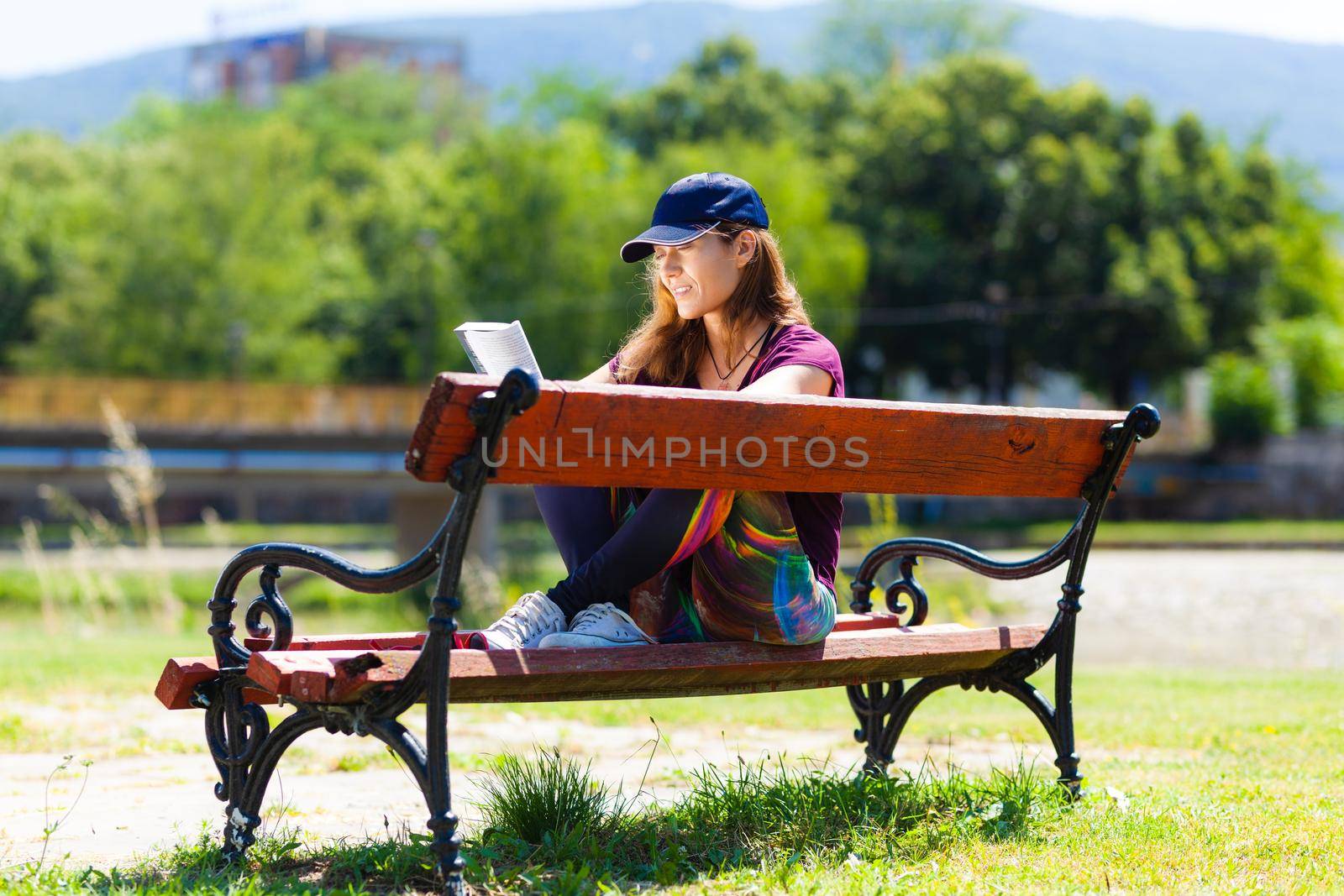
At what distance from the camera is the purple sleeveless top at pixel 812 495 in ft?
12.4

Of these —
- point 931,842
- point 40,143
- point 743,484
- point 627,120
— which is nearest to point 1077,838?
point 931,842

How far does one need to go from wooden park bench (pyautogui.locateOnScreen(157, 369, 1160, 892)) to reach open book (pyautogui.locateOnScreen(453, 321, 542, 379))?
57 centimetres

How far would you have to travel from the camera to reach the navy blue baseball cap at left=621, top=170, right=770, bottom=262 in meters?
3.86

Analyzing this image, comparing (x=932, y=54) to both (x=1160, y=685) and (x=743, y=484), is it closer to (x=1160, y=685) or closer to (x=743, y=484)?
(x=1160, y=685)

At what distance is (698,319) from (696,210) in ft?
1.33

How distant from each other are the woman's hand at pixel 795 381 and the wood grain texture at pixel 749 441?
0.27 m

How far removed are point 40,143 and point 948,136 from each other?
3543 cm

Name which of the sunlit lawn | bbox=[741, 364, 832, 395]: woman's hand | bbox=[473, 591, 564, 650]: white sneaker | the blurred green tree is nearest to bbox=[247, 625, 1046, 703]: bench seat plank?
bbox=[473, 591, 564, 650]: white sneaker

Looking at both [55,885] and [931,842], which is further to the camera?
[931,842]

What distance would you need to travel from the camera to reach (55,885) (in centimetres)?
313

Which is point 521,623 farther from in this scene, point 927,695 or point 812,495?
point 927,695

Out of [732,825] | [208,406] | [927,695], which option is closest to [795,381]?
[732,825]

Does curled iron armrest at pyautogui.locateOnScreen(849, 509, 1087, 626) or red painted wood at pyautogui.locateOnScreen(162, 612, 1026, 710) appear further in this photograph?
curled iron armrest at pyautogui.locateOnScreen(849, 509, 1087, 626)

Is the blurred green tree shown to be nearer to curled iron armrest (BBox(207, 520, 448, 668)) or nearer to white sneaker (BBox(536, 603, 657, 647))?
white sneaker (BBox(536, 603, 657, 647))
